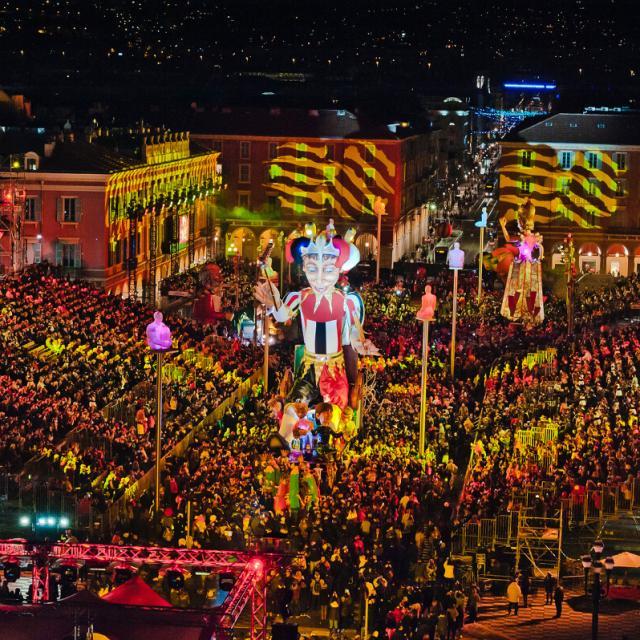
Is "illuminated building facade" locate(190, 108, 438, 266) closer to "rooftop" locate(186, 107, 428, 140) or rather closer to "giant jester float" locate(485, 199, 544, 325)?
"rooftop" locate(186, 107, 428, 140)

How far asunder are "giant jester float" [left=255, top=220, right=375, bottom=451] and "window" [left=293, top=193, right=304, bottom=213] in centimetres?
4646

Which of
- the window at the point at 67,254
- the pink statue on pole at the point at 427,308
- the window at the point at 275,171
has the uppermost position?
the window at the point at 275,171

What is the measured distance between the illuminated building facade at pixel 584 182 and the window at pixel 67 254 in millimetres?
24548

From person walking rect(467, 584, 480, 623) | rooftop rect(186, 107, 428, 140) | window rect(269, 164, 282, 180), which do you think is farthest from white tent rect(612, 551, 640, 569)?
window rect(269, 164, 282, 180)

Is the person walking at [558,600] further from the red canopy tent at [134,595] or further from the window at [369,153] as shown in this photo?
the window at [369,153]

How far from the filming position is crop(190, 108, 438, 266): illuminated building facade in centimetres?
9600

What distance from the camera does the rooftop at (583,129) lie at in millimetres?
92062

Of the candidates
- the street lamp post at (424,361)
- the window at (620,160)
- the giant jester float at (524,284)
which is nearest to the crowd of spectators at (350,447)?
the street lamp post at (424,361)

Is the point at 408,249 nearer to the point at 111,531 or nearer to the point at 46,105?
the point at 46,105

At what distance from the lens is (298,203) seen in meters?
96.6

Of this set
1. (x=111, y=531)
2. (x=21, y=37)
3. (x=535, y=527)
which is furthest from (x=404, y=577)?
(x=21, y=37)

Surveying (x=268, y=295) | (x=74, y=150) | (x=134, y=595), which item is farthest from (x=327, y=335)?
(x=74, y=150)

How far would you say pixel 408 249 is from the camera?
102875 millimetres

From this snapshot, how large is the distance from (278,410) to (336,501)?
902 centimetres
